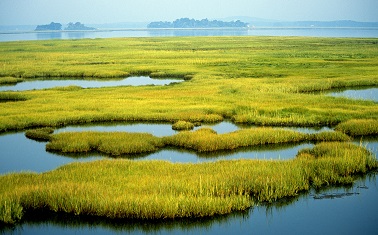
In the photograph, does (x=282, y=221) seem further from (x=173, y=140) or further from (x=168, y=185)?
(x=173, y=140)

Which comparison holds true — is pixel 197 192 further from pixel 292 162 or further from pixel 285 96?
pixel 285 96

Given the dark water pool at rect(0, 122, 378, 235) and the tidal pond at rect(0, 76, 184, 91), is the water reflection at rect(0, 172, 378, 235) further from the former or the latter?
the tidal pond at rect(0, 76, 184, 91)

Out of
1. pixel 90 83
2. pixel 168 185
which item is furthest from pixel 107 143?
pixel 90 83

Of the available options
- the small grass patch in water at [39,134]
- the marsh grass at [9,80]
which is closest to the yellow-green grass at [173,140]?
the small grass patch in water at [39,134]

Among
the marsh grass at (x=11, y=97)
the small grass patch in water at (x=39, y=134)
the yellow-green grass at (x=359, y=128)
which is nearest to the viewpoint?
the yellow-green grass at (x=359, y=128)

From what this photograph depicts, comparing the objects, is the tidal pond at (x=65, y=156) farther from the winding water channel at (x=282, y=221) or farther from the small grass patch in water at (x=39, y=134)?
the winding water channel at (x=282, y=221)
